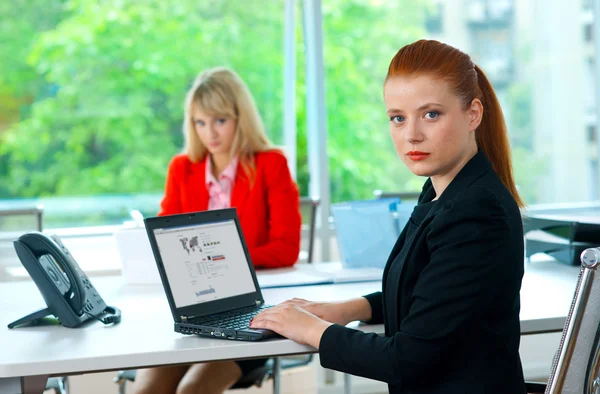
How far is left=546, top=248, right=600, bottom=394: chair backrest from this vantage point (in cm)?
124

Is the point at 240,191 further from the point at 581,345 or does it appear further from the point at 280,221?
the point at 581,345

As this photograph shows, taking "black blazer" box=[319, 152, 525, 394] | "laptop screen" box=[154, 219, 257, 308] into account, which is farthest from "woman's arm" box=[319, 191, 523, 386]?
"laptop screen" box=[154, 219, 257, 308]

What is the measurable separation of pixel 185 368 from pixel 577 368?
151 cm

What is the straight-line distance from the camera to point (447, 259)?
4.73 ft

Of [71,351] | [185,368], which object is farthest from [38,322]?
[185,368]

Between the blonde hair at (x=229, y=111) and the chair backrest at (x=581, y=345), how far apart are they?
188 cm

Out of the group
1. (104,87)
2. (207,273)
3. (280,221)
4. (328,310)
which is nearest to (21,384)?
(207,273)

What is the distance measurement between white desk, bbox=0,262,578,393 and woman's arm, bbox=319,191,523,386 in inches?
8.9

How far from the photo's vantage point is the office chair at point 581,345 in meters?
1.24

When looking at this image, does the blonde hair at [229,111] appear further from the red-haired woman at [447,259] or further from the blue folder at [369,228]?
the red-haired woman at [447,259]

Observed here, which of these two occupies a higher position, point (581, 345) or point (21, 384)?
point (581, 345)

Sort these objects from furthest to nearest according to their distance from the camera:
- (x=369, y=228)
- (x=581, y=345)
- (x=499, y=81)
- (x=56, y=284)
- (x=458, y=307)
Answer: (x=499, y=81) < (x=369, y=228) < (x=56, y=284) < (x=458, y=307) < (x=581, y=345)

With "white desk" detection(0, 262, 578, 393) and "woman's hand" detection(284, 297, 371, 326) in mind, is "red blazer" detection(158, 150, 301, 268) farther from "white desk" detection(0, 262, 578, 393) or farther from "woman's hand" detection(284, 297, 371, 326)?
"woman's hand" detection(284, 297, 371, 326)

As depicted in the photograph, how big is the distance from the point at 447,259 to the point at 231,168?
1.69m
